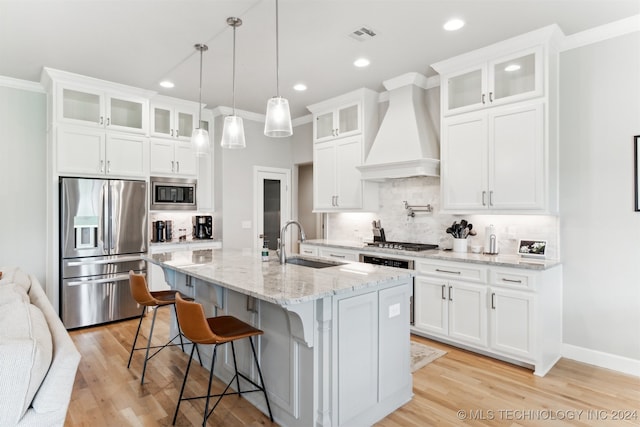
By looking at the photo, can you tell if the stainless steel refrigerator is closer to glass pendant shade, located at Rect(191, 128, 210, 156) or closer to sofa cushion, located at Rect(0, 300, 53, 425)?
glass pendant shade, located at Rect(191, 128, 210, 156)

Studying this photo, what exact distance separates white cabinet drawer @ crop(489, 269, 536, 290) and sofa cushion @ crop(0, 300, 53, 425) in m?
3.17

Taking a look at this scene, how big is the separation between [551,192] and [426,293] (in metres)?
1.48

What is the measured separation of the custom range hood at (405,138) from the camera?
13.2 feet

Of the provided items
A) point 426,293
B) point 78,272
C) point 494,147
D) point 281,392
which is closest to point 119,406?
point 281,392

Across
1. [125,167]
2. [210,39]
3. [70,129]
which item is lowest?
[125,167]

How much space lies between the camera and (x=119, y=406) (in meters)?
2.53

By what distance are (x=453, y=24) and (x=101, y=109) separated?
13.3 ft

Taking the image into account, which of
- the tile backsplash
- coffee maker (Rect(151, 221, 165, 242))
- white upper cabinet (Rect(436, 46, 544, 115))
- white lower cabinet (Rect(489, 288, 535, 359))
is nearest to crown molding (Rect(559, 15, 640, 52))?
white upper cabinet (Rect(436, 46, 544, 115))

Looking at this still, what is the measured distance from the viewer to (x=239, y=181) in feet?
19.0

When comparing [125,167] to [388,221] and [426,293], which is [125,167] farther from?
[426,293]

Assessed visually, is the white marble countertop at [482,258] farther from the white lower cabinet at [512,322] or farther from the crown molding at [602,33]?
the crown molding at [602,33]

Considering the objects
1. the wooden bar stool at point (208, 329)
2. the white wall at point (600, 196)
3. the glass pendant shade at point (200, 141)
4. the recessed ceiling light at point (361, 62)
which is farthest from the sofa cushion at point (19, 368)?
the white wall at point (600, 196)

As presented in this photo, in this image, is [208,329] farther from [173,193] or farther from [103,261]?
[173,193]

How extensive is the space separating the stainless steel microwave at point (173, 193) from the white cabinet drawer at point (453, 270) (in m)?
3.43
